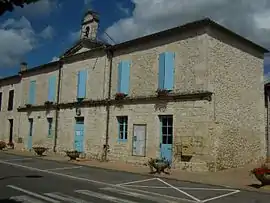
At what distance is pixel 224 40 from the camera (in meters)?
16.7

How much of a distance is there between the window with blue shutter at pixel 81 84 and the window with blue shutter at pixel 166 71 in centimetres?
619

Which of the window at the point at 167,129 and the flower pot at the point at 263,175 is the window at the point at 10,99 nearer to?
the window at the point at 167,129

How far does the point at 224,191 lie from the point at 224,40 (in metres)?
8.17

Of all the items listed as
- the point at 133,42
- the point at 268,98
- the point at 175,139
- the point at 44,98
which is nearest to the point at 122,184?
the point at 175,139

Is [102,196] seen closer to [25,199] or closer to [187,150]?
[25,199]

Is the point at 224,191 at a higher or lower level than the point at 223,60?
lower

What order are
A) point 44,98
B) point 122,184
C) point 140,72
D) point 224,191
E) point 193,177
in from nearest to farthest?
point 224,191 → point 122,184 → point 193,177 → point 140,72 → point 44,98

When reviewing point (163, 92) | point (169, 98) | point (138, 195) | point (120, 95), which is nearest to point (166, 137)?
point (169, 98)

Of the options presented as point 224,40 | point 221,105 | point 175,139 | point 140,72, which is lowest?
point 175,139

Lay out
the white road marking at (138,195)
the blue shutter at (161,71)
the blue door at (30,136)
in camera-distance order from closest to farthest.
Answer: the white road marking at (138,195)
the blue shutter at (161,71)
the blue door at (30,136)

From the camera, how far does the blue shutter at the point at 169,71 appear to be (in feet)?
55.0

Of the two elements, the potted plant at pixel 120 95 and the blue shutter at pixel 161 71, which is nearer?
the blue shutter at pixel 161 71

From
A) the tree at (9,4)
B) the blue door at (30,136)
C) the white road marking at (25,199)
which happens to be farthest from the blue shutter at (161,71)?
the blue door at (30,136)

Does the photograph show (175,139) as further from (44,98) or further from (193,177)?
(44,98)
